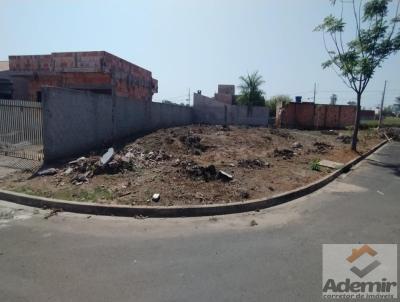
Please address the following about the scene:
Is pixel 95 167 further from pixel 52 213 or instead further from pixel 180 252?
pixel 180 252

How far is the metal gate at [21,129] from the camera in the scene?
31.7 ft

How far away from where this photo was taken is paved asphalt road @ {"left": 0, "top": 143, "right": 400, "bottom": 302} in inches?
132

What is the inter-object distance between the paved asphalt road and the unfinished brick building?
42.8ft

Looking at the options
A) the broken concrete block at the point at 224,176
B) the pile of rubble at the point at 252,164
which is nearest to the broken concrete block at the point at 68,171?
the broken concrete block at the point at 224,176

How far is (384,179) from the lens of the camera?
9.70m

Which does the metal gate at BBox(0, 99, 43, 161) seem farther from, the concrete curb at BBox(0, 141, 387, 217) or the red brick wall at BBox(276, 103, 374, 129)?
the red brick wall at BBox(276, 103, 374, 129)

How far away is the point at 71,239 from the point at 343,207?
5.53m

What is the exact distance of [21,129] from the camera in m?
10.1

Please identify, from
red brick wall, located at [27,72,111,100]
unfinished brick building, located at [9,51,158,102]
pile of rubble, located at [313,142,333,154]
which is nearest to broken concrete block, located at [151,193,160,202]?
Answer: pile of rubble, located at [313,142,333,154]

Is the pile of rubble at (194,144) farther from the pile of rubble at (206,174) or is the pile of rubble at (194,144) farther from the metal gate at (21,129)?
the metal gate at (21,129)

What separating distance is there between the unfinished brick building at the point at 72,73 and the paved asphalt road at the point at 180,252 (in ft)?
42.8

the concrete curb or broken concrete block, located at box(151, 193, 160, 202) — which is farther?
broken concrete block, located at box(151, 193, 160, 202)

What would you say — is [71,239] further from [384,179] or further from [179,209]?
[384,179]

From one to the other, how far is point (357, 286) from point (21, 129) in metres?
10.4
